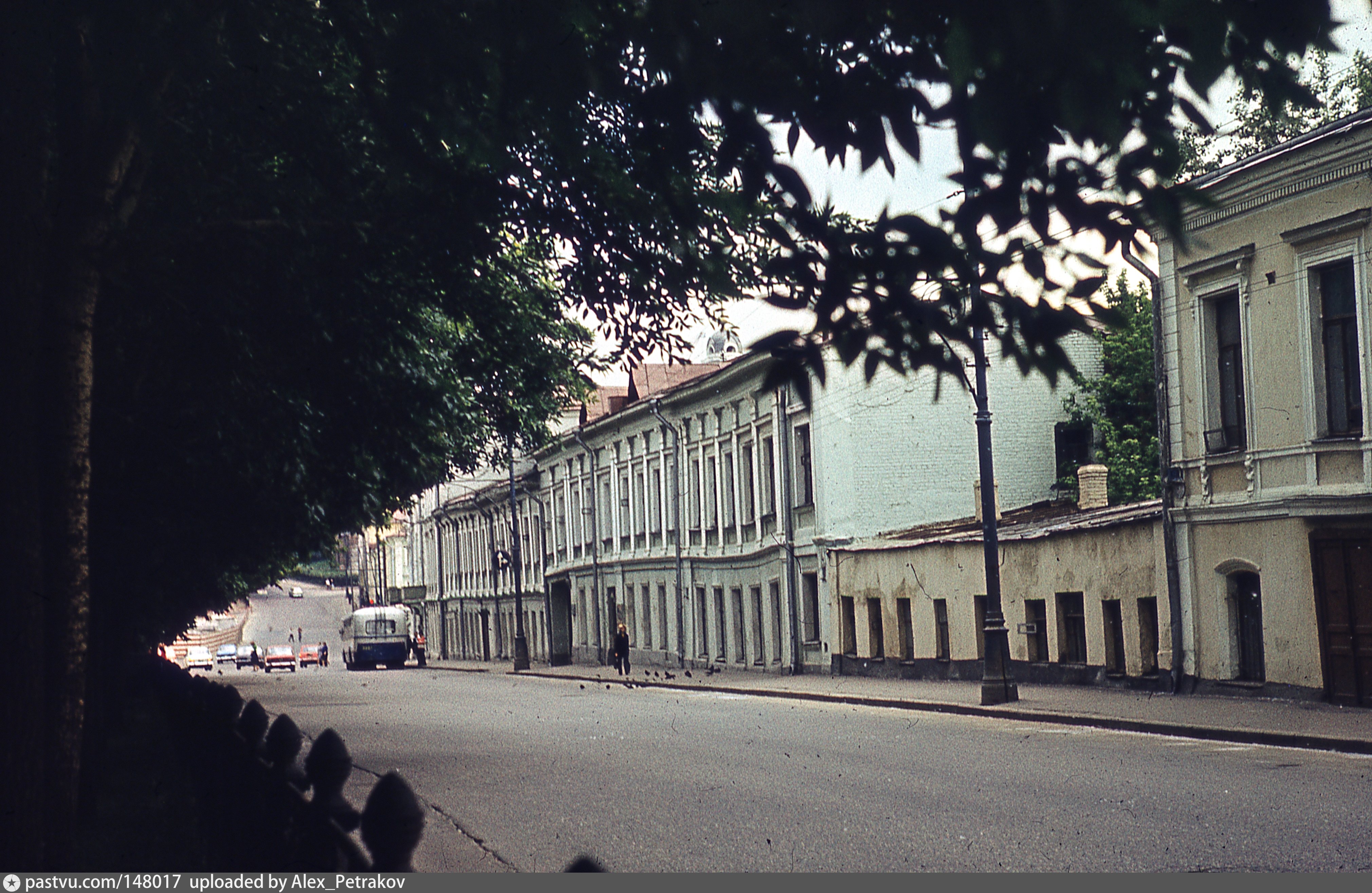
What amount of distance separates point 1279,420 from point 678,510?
1177 inches

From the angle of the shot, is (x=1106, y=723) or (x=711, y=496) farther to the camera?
(x=711, y=496)

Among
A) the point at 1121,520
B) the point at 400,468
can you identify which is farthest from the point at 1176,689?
the point at 400,468

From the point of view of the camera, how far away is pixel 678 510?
5081cm

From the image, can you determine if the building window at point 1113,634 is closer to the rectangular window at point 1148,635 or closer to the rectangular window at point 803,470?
the rectangular window at point 1148,635

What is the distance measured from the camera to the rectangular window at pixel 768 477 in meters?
42.9

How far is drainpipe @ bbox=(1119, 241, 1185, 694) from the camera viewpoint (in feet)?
82.2

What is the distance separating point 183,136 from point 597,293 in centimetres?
297

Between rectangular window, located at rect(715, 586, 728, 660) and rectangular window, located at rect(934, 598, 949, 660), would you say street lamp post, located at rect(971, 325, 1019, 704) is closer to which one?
rectangular window, located at rect(934, 598, 949, 660)

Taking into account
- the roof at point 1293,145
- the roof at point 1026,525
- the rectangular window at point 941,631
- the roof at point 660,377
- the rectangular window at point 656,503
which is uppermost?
the roof at point 660,377

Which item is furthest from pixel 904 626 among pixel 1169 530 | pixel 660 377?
pixel 660 377

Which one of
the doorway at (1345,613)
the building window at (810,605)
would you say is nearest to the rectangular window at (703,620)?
the building window at (810,605)

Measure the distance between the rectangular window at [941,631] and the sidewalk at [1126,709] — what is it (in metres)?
1.08

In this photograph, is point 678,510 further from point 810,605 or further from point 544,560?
point 544,560

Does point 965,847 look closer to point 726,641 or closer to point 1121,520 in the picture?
point 1121,520
